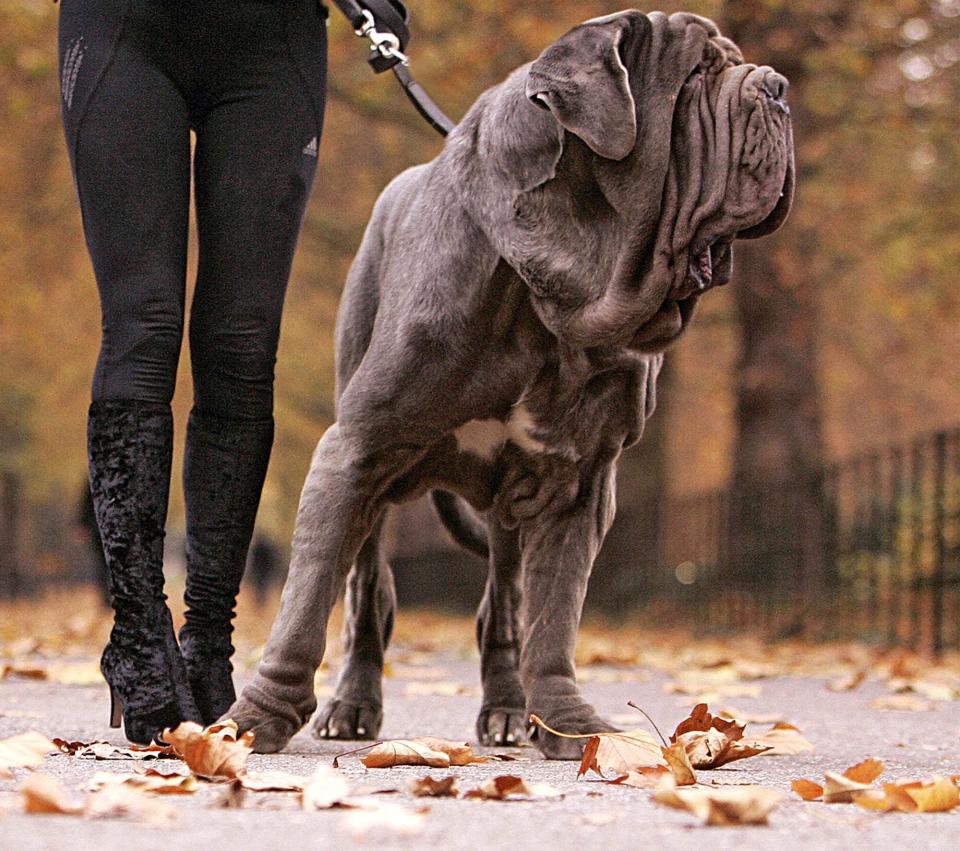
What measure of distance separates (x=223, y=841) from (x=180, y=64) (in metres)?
2.47

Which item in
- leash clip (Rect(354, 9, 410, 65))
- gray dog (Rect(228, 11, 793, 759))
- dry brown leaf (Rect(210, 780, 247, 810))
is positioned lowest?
dry brown leaf (Rect(210, 780, 247, 810))

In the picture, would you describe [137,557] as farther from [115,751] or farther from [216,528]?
[115,751]

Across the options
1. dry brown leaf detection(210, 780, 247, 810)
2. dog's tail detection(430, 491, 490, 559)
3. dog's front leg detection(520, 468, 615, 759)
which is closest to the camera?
dry brown leaf detection(210, 780, 247, 810)

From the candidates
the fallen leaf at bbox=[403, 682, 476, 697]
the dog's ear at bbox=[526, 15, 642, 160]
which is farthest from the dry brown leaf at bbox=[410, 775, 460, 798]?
the fallen leaf at bbox=[403, 682, 476, 697]

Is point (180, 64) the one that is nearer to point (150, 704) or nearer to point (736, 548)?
point (150, 704)

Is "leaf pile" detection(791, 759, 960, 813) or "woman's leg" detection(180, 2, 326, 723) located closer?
"leaf pile" detection(791, 759, 960, 813)

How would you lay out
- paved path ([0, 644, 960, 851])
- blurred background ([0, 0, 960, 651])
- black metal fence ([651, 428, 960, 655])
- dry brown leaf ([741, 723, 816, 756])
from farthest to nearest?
blurred background ([0, 0, 960, 651]) → black metal fence ([651, 428, 960, 655]) → dry brown leaf ([741, 723, 816, 756]) → paved path ([0, 644, 960, 851])

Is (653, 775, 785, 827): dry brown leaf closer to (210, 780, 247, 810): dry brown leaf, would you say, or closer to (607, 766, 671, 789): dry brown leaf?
(607, 766, 671, 789): dry brown leaf

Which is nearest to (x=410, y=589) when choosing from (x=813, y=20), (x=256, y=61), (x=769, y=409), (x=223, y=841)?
(x=769, y=409)

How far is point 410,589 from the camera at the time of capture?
86.6 feet

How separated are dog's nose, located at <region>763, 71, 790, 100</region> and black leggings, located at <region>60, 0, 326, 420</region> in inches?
55.2

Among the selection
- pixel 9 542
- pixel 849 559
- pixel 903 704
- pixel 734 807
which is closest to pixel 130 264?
pixel 734 807

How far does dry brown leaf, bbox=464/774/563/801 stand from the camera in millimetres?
2936

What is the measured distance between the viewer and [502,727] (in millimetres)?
4719
